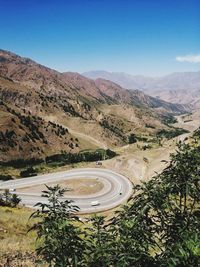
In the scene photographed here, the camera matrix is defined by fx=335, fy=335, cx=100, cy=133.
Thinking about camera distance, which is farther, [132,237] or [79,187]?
[79,187]

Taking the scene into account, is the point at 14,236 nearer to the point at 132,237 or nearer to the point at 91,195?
the point at 132,237

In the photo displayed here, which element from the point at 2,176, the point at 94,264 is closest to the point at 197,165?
the point at 94,264

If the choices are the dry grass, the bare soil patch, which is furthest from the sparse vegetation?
the bare soil patch

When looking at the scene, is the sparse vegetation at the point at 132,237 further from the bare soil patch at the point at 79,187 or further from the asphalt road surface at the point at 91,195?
the bare soil patch at the point at 79,187

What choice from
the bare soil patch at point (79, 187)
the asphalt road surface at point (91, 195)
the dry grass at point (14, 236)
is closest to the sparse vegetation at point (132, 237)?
the dry grass at point (14, 236)

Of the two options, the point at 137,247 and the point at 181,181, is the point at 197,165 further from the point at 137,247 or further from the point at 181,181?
the point at 137,247

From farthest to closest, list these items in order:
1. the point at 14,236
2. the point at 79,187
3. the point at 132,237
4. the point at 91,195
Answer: the point at 79,187 → the point at 91,195 → the point at 14,236 → the point at 132,237

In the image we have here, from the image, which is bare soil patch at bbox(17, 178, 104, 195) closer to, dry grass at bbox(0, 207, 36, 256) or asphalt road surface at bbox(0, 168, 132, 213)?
asphalt road surface at bbox(0, 168, 132, 213)

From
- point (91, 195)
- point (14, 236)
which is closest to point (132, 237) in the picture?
point (14, 236)
